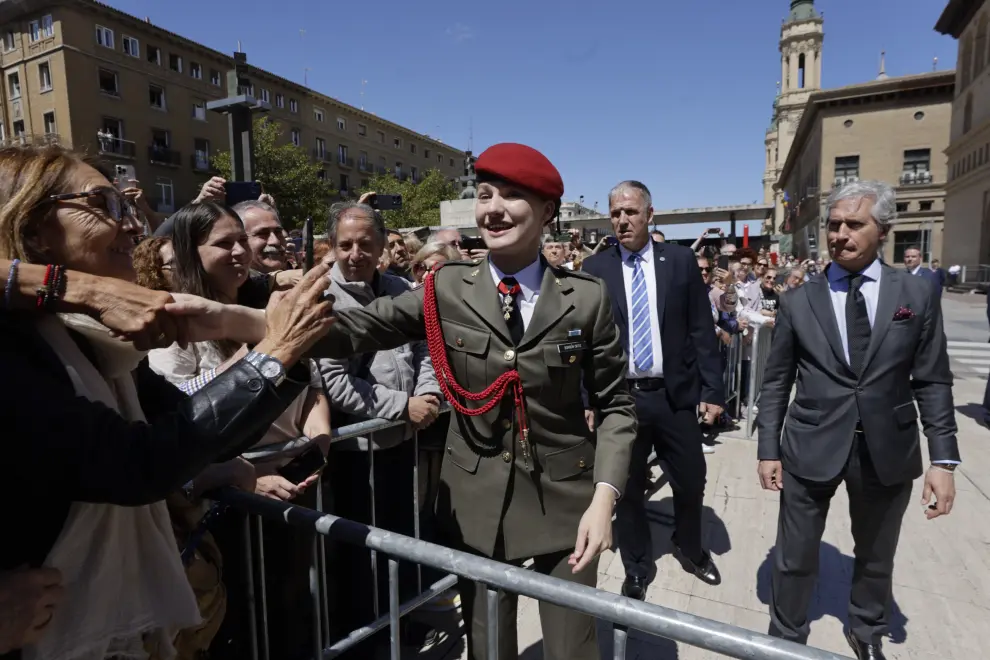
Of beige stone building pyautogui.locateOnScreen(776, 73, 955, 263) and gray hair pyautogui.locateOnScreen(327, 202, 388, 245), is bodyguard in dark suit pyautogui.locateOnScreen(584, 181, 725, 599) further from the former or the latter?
beige stone building pyautogui.locateOnScreen(776, 73, 955, 263)

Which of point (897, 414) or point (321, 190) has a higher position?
point (321, 190)

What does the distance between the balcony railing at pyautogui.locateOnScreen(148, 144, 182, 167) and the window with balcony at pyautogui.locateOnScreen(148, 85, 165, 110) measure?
233 centimetres

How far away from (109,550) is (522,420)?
44.2 inches

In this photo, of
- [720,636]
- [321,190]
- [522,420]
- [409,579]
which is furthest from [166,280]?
[321,190]

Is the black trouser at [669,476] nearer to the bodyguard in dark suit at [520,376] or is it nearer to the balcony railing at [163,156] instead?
the bodyguard in dark suit at [520,376]

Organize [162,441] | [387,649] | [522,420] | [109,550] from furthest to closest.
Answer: [387,649], [522,420], [109,550], [162,441]

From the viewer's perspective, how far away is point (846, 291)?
2.69 metres

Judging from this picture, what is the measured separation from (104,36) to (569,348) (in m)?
38.5

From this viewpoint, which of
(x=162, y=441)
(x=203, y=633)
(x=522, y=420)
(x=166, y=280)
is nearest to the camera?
(x=162, y=441)

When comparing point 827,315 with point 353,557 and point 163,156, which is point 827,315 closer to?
point 353,557

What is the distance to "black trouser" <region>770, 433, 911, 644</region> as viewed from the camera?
8.70 ft

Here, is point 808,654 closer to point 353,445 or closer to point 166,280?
point 353,445

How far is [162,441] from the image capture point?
3.87 ft

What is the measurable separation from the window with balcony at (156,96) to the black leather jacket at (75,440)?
127ft
